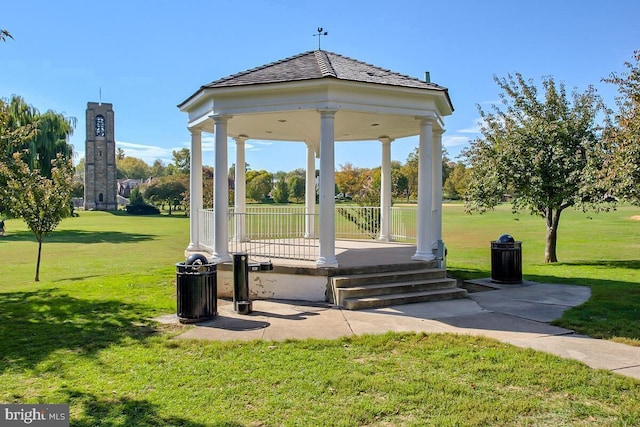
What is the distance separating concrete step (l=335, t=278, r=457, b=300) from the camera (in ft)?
25.4

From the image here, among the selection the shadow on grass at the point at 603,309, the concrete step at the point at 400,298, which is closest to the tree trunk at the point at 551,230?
the shadow on grass at the point at 603,309

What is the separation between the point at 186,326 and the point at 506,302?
18.6ft

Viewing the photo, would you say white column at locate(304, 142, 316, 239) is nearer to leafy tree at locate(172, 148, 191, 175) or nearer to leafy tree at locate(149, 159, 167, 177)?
leafy tree at locate(172, 148, 191, 175)

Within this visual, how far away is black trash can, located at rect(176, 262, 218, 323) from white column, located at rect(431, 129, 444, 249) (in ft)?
18.5

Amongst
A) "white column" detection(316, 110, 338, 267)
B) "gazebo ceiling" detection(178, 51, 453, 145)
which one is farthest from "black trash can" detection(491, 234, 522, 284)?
"white column" detection(316, 110, 338, 267)

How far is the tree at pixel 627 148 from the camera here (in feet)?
28.5

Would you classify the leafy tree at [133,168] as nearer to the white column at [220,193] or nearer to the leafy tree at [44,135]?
the leafy tree at [44,135]

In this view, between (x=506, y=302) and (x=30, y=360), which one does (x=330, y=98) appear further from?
(x=30, y=360)

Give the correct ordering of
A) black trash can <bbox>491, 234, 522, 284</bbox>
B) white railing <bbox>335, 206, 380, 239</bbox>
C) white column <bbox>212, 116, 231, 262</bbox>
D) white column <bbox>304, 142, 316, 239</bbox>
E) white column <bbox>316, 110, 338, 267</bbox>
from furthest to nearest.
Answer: white railing <bbox>335, 206, 380, 239</bbox>
white column <bbox>304, 142, 316, 239</bbox>
black trash can <bbox>491, 234, 522, 284</bbox>
white column <bbox>212, 116, 231, 262</bbox>
white column <bbox>316, 110, 338, 267</bbox>

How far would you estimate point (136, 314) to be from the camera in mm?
7270

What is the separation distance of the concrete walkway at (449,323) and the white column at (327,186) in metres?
1.10

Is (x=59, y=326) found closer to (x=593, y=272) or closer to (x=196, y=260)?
(x=196, y=260)

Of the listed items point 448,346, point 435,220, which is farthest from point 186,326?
point 435,220

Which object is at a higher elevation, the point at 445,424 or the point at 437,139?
the point at 437,139
